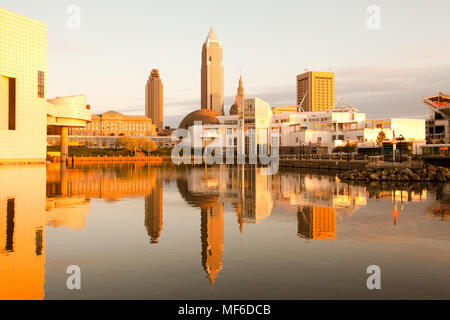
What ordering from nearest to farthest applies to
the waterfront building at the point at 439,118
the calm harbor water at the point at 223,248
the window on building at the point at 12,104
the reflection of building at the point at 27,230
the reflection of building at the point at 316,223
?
the calm harbor water at the point at 223,248 < the reflection of building at the point at 27,230 < the reflection of building at the point at 316,223 < the window on building at the point at 12,104 < the waterfront building at the point at 439,118

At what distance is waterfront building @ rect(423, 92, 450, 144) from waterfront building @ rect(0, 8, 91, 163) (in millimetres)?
118404

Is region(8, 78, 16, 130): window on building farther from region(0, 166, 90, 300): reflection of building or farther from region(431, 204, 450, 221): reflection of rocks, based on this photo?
region(431, 204, 450, 221): reflection of rocks

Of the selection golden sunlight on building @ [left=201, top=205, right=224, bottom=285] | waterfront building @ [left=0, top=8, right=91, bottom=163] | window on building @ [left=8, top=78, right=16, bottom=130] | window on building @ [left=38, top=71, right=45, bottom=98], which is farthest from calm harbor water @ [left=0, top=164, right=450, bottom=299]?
window on building @ [left=38, top=71, right=45, bottom=98]

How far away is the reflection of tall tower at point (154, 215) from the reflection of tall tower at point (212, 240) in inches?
99.4

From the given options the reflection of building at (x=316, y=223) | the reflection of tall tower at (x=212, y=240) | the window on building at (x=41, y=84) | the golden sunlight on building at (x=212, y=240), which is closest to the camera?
the golden sunlight on building at (x=212, y=240)

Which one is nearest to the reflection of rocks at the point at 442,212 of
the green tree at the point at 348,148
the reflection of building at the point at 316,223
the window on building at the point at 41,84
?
the reflection of building at the point at 316,223

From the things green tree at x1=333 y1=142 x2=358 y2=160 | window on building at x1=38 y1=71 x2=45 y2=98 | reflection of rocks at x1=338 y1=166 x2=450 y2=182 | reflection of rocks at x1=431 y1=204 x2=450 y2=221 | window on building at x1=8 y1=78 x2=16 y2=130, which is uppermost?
window on building at x1=38 y1=71 x2=45 y2=98

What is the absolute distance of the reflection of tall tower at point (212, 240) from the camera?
15586 millimetres

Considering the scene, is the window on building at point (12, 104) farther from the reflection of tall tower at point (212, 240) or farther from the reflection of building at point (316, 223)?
the reflection of building at point (316, 223)

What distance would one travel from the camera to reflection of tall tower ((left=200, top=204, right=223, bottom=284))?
51.1 feet

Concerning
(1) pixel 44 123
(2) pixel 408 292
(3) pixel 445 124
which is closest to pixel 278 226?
(2) pixel 408 292

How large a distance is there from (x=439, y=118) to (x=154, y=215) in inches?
5936

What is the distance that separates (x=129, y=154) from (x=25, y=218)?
149m

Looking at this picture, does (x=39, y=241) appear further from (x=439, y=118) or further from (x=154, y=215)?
(x=439, y=118)
